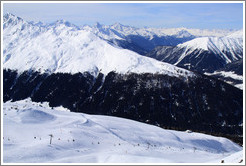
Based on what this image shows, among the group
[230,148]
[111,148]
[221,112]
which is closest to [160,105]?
[221,112]

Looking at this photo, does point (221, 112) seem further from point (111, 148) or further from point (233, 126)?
point (111, 148)

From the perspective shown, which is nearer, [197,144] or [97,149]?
[97,149]

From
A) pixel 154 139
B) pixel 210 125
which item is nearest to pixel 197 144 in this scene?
pixel 154 139

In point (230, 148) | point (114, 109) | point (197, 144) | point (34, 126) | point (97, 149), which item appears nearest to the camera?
point (97, 149)

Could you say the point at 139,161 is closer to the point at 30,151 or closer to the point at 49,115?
the point at 30,151

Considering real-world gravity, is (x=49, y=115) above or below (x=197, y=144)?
above

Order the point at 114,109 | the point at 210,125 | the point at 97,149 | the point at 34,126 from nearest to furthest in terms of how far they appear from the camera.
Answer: the point at 97,149 < the point at 34,126 < the point at 210,125 < the point at 114,109
